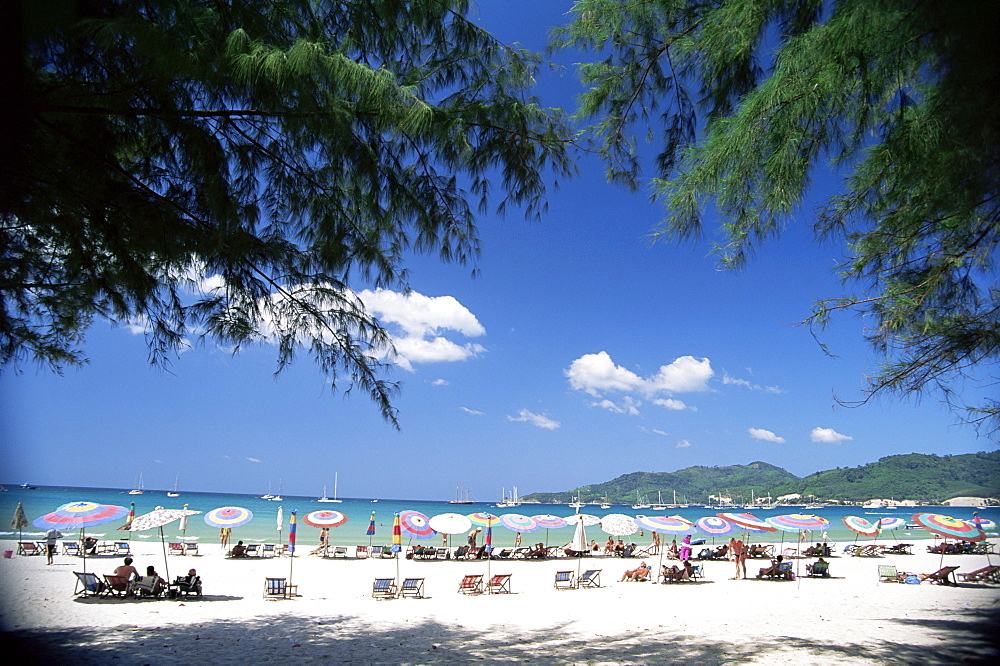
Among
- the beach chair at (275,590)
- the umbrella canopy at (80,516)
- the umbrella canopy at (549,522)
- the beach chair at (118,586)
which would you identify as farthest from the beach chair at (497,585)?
the umbrella canopy at (80,516)

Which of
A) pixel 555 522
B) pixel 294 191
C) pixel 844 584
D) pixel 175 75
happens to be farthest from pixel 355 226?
pixel 555 522

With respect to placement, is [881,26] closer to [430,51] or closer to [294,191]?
[430,51]

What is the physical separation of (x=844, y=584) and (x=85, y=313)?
15.4m

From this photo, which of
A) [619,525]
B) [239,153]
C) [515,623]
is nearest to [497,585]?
[515,623]

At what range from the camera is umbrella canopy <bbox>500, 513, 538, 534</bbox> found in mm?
16172

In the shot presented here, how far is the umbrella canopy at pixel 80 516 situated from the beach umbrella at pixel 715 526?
13.4 meters

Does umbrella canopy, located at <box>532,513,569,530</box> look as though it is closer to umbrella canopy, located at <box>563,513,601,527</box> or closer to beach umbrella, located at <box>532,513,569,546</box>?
beach umbrella, located at <box>532,513,569,546</box>

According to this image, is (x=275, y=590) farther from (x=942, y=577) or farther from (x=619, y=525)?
(x=942, y=577)

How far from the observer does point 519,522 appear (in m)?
16.8

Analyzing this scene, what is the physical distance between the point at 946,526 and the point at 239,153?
1668 cm

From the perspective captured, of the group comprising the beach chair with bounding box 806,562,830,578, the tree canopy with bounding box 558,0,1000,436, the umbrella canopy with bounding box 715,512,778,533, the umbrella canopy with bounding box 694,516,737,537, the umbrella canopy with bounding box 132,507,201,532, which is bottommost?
the beach chair with bounding box 806,562,830,578

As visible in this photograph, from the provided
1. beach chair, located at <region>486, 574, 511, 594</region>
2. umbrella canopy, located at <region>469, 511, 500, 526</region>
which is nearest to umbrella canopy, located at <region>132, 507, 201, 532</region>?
beach chair, located at <region>486, 574, 511, 594</region>

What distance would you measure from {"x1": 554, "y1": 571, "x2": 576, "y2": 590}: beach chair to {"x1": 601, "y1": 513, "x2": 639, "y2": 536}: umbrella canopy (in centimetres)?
240

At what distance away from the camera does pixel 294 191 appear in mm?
3633
